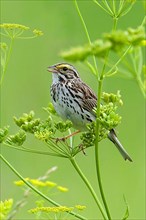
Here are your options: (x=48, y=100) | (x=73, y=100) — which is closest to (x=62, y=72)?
(x=73, y=100)

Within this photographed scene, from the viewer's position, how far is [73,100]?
607cm

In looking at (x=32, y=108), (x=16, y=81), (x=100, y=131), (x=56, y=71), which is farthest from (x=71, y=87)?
(x=16, y=81)

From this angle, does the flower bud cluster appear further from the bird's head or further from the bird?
the bird's head

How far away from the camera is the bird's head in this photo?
250 inches

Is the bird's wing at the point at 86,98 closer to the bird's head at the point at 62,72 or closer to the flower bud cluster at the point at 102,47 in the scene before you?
the bird's head at the point at 62,72

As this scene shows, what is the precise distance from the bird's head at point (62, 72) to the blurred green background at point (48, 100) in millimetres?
1741

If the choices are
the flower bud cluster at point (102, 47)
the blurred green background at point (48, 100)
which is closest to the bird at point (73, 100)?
the blurred green background at point (48, 100)

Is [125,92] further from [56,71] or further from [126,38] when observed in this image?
[126,38]

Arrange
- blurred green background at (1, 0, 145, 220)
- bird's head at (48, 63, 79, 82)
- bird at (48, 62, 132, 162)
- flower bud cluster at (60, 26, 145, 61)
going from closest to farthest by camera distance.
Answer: flower bud cluster at (60, 26, 145, 61)
bird at (48, 62, 132, 162)
bird's head at (48, 63, 79, 82)
blurred green background at (1, 0, 145, 220)

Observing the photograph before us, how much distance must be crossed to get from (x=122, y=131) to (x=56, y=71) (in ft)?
10.3

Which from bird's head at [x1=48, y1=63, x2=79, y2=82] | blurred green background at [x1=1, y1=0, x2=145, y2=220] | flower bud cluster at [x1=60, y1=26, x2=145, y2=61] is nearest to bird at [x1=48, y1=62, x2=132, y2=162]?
bird's head at [x1=48, y1=63, x2=79, y2=82]

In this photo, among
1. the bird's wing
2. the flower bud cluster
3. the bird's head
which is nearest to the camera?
the flower bud cluster

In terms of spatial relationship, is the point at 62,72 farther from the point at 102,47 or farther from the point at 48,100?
the point at 102,47

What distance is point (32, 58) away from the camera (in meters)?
9.62
